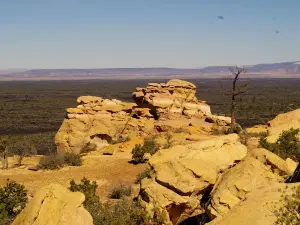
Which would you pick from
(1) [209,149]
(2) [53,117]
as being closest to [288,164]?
(1) [209,149]

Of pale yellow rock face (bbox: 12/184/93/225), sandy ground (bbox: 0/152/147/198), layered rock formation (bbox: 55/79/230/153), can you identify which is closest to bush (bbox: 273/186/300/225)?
pale yellow rock face (bbox: 12/184/93/225)

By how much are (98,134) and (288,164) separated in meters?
21.1

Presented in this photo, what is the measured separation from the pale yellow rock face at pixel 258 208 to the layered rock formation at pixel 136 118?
20381 millimetres

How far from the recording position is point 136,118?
32.6 metres

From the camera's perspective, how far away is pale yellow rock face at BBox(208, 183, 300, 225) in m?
7.70

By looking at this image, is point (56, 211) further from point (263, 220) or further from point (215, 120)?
point (215, 120)

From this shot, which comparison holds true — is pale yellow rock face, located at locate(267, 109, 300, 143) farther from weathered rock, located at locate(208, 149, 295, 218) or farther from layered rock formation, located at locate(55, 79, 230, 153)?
weathered rock, located at locate(208, 149, 295, 218)

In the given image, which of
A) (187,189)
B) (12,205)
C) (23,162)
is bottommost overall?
(23,162)

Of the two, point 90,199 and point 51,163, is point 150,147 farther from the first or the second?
point 90,199

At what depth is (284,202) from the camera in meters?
7.92

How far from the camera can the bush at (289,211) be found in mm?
7203

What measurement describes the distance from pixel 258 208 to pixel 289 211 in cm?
73

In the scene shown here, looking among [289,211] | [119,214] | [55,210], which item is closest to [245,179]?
[289,211]

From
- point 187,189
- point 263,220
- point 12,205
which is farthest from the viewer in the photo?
Result: point 12,205
